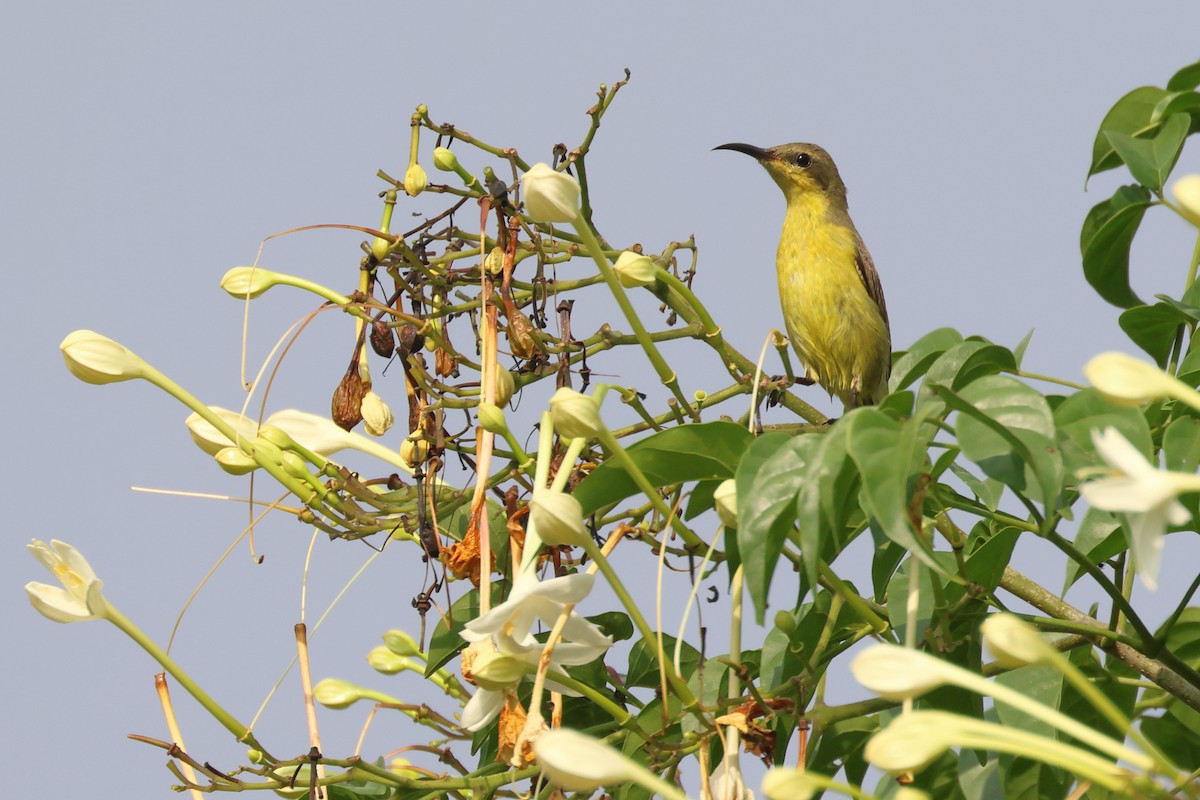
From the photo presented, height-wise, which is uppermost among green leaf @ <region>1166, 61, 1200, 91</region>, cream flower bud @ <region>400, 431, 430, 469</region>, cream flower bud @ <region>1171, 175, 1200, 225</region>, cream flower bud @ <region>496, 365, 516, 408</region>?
green leaf @ <region>1166, 61, 1200, 91</region>

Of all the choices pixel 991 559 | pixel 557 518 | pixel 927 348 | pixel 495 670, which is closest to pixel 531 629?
pixel 495 670

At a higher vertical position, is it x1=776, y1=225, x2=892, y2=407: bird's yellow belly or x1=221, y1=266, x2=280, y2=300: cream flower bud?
x1=221, y1=266, x2=280, y2=300: cream flower bud

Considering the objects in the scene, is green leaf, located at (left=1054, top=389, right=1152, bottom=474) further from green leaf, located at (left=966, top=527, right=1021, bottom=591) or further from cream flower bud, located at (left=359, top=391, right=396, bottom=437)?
cream flower bud, located at (left=359, top=391, right=396, bottom=437)

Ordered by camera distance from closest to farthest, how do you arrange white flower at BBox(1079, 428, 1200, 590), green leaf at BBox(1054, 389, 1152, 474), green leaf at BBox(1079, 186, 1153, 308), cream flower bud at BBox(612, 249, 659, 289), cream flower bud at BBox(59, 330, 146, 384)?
white flower at BBox(1079, 428, 1200, 590) → green leaf at BBox(1054, 389, 1152, 474) → cream flower bud at BBox(612, 249, 659, 289) → cream flower bud at BBox(59, 330, 146, 384) → green leaf at BBox(1079, 186, 1153, 308)

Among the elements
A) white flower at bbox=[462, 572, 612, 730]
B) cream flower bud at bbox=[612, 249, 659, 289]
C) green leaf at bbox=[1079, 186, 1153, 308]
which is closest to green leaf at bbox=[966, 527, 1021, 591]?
white flower at bbox=[462, 572, 612, 730]

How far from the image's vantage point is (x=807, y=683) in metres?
2.18

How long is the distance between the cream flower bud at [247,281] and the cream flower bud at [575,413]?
3.06ft

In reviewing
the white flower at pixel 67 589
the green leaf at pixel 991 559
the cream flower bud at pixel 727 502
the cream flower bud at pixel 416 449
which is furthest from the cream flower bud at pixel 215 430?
the green leaf at pixel 991 559

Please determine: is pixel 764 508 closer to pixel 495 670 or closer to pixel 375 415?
pixel 495 670

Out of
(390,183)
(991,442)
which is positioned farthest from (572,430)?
(390,183)

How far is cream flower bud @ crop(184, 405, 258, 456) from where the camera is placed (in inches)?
103

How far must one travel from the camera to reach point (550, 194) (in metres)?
2.08

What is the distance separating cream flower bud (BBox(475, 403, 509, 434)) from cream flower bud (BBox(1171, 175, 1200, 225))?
41.4 inches

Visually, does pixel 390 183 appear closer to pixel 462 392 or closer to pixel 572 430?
pixel 462 392
